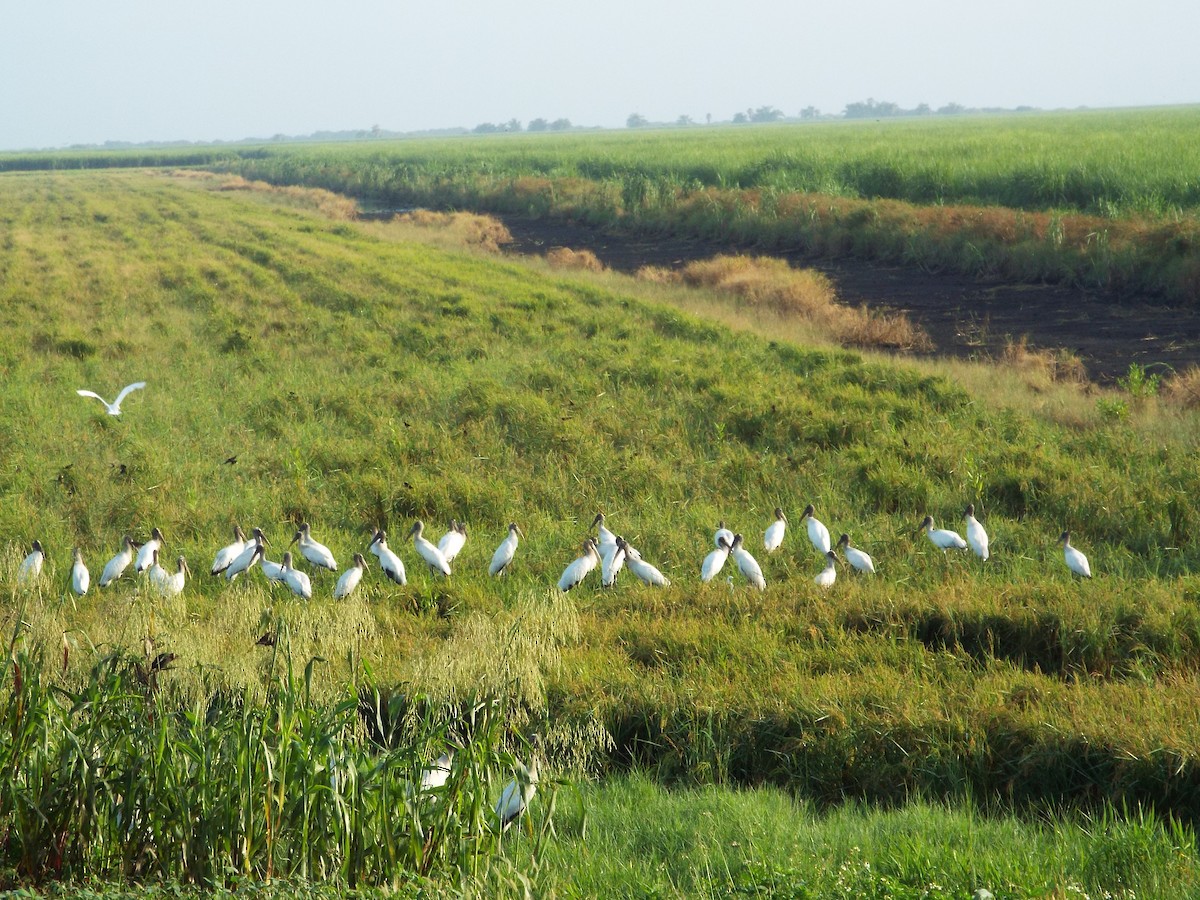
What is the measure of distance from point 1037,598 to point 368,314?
45.3 feet

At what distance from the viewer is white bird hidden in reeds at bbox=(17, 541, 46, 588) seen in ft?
24.9

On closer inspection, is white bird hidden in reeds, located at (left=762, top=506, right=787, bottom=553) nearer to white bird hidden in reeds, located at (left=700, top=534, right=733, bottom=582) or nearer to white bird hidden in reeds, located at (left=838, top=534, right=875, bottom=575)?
white bird hidden in reeds, located at (left=700, top=534, right=733, bottom=582)

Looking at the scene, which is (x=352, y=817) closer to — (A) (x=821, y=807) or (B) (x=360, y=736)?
(B) (x=360, y=736)

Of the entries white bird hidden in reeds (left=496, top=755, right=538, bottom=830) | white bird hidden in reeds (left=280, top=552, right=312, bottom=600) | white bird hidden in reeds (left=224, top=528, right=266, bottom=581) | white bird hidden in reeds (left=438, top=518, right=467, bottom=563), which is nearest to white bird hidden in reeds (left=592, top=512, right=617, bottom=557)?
white bird hidden in reeds (left=438, top=518, right=467, bottom=563)

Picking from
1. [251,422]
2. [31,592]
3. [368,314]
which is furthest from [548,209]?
[31,592]

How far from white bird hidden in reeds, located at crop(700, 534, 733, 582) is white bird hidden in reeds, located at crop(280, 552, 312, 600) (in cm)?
277

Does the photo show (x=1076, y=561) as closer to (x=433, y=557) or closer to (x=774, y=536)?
(x=774, y=536)

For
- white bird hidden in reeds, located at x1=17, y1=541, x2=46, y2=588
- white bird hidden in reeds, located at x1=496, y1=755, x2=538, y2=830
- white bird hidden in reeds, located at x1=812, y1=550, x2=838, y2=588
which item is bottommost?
white bird hidden in reeds, located at x1=812, y1=550, x2=838, y2=588

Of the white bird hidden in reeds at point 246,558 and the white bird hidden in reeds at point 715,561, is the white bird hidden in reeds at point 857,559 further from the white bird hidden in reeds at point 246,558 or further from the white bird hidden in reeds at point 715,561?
the white bird hidden in reeds at point 246,558

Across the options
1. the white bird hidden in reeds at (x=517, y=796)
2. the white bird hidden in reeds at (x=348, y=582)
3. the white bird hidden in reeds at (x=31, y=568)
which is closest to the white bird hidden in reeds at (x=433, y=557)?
the white bird hidden in reeds at (x=348, y=582)

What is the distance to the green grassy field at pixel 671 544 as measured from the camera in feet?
17.6

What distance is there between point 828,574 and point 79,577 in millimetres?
5249

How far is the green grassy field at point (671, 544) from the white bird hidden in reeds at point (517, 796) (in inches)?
8.3

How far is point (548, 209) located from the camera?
1519 inches
